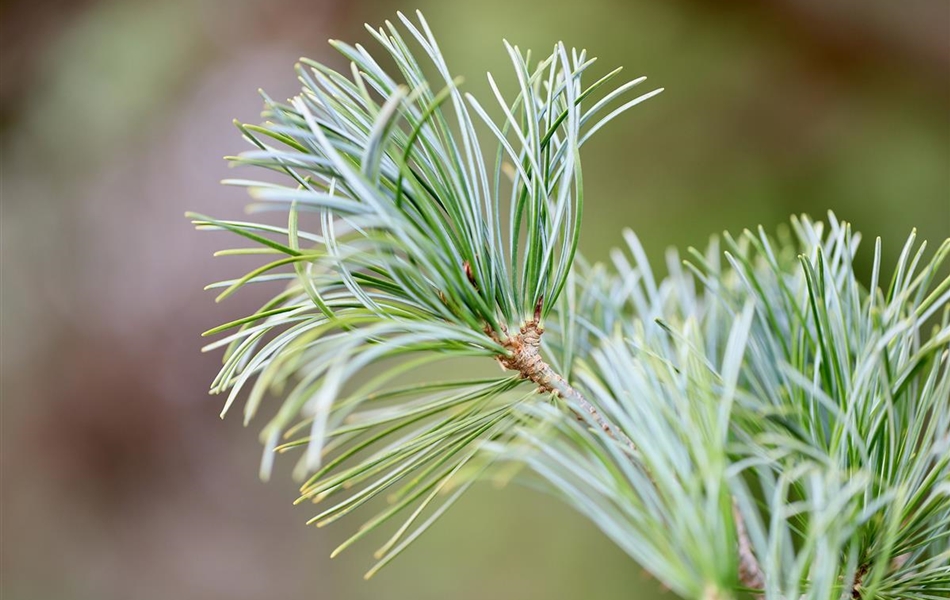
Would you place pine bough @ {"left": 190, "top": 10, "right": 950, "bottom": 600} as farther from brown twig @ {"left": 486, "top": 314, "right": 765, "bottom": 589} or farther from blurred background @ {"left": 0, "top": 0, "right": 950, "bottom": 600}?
blurred background @ {"left": 0, "top": 0, "right": 950, "bottom": 600}

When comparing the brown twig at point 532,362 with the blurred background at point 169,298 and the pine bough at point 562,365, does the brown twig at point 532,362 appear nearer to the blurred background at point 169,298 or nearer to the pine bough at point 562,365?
the pine bough at point 562,365

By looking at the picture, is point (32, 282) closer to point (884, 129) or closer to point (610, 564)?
point (610, 564)

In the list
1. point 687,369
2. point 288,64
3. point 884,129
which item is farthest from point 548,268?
point 288,64

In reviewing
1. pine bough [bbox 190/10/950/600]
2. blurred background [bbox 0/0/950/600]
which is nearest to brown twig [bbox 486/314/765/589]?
pine bough [bbox 190/10/950/600]

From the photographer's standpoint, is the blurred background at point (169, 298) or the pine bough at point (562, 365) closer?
the pine bough at point (562, 365)

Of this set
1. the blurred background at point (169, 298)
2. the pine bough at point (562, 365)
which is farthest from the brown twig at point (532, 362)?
the blurred background at point (169, 298)

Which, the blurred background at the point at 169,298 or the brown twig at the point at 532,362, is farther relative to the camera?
the blurred background at the point at 169,298
